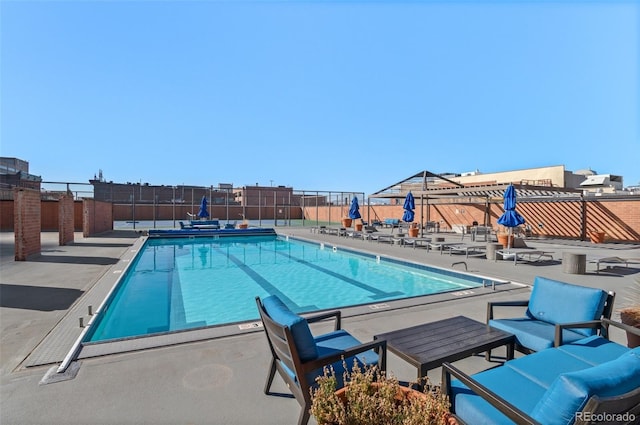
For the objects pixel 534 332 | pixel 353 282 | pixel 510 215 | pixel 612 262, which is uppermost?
pixel 510 215

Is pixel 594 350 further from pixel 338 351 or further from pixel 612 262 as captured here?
pixel 612 262

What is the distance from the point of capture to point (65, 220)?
1017cm

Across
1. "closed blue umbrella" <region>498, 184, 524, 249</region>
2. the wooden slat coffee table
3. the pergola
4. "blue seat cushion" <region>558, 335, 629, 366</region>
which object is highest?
the pergola

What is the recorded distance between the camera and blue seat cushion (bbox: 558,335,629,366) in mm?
2018

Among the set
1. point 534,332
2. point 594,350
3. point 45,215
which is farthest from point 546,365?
point 45,215

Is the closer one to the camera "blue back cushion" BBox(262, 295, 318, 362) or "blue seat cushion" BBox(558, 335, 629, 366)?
"blue back cushion" BBox(262, 295, 318, 362)

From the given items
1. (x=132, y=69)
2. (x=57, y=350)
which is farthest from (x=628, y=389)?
(x=132, y=69)

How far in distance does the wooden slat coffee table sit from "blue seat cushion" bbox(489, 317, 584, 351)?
124 mm

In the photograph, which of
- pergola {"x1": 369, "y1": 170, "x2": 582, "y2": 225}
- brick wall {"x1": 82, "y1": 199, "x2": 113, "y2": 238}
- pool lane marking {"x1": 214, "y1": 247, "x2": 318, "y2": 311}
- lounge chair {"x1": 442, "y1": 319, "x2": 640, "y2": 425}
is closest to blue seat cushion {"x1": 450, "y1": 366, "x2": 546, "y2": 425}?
lounge chair {"x1": 442, "y1": 319, "x2": 640, "y2": 425}

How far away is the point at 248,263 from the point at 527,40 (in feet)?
32.0

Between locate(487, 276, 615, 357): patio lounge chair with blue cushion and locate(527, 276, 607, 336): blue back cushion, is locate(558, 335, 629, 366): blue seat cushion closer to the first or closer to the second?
locate(487, 276, 615, 357): patio lounge chair with blue cushion

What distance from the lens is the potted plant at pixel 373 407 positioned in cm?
130

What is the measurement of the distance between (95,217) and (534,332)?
646 inches

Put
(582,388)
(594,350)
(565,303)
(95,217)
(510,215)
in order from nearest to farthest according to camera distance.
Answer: (582,388), (594,350), (565,303), (510,215), (95,217)
